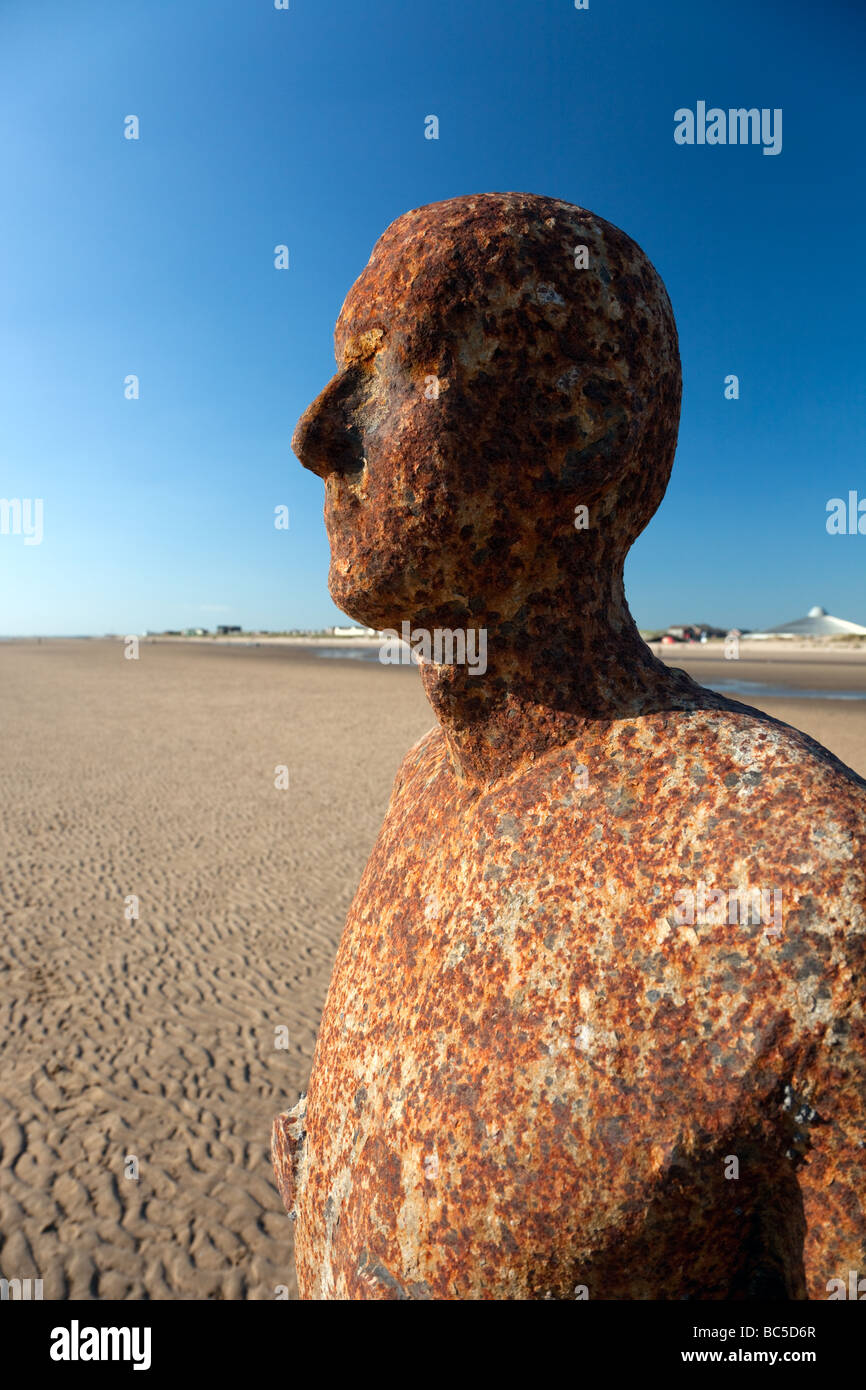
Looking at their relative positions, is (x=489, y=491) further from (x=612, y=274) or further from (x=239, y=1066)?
(x=239, y=1066)

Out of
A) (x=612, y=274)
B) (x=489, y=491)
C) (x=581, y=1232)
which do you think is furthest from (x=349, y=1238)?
(x=612, y=274)

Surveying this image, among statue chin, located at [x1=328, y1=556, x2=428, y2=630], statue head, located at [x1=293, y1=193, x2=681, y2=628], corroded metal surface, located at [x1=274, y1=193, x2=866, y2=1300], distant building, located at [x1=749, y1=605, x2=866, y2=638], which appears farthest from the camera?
distant building, located at [x1=749, y1=605, x2=866, y2=638]

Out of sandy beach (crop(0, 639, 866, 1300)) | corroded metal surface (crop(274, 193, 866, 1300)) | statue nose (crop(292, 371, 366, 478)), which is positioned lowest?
sandy beach (crop(0, 639, 866, 1300))

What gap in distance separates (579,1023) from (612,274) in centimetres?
138

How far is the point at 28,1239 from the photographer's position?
13.7 feet

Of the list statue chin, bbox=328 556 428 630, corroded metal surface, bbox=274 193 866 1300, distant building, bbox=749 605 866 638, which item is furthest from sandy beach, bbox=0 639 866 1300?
distant building, bbox=749 605 866 638

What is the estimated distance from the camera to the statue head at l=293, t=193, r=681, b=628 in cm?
160

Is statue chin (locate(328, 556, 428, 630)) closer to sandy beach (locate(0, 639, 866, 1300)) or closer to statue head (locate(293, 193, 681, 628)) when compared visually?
statue head (locate(293, 193, 681, 628))

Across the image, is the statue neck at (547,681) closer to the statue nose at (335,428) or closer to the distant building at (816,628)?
the statue nose at (335,428)

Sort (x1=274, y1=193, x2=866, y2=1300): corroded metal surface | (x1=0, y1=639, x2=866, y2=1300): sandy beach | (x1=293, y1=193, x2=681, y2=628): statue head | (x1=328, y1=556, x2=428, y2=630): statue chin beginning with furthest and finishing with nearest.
A: (x1=0, y1=639, x2=866, y2=1300): sandy beach → (x1=328, y1=556, x2=428, y2=630): statue chin → (x1=293, y1=193, x2=681, y2=628): statue head → (x1=274, y1=193, x2=866, y2=1300): corroded metal surface

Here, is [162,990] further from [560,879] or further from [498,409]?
[498,409]

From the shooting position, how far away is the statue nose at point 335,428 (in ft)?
5.87

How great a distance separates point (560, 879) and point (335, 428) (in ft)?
3.36

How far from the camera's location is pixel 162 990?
6.71m
